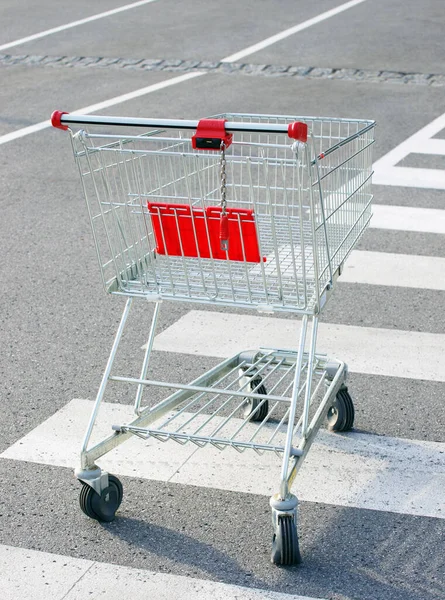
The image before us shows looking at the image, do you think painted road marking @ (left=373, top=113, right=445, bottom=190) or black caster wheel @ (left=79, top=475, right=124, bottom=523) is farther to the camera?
painted road marking @ (left=373, top=113, right=445, bottom=190)

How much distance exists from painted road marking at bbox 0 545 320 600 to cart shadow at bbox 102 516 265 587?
0.06 metres

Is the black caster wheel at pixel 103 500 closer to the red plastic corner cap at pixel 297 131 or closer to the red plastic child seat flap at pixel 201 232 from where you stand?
the red plastic child seat flap at pixel 201 232

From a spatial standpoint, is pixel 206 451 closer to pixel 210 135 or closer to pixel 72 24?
pixel 210 135

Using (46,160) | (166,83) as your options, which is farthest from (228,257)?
(166,83)

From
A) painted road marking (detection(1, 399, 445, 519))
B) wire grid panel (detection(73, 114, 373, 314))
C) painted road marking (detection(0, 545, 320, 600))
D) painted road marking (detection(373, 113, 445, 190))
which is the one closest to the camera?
painted road marking (detection(0, 545, 320, 600))

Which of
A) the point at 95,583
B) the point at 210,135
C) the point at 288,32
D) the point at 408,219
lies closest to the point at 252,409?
the point at 95,583

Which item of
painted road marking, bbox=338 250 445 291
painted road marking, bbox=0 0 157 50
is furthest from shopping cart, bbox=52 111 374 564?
painted road marking, bbox=0 0 157 50

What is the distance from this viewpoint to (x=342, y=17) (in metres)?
19.2

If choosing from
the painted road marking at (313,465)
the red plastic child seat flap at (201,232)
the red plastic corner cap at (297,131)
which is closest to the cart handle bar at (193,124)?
the red plastic corner cap at (297,131)

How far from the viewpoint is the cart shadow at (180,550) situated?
3639 mm

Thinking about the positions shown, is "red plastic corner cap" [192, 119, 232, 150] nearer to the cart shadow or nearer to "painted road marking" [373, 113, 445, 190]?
the cart shadow

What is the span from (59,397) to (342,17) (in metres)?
15.5

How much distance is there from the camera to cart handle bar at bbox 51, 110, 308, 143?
3.43 m

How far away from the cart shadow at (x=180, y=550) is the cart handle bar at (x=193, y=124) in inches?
60.7
